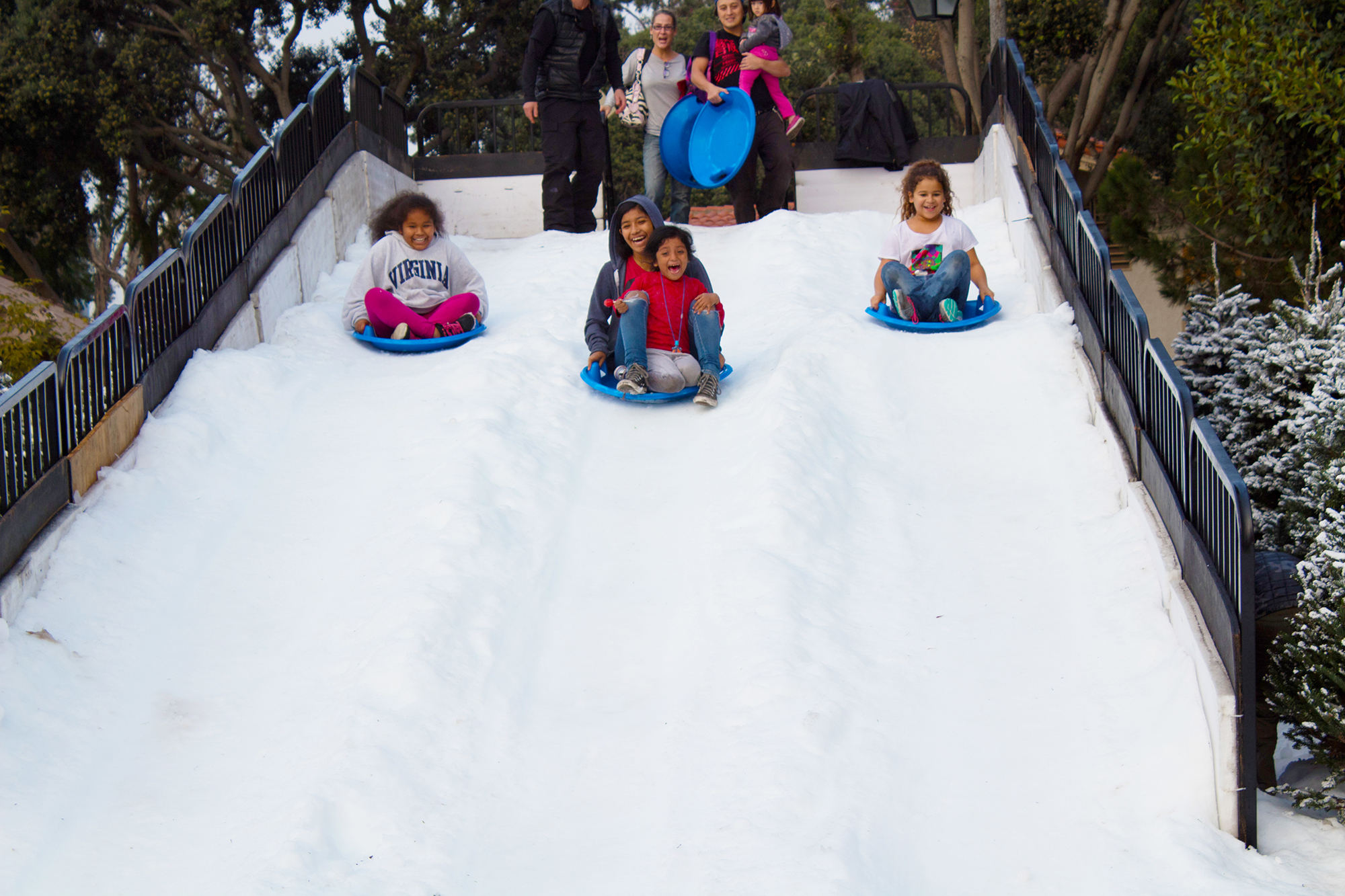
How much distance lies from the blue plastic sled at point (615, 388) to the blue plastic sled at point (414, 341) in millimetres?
944

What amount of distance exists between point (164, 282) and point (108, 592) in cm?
196

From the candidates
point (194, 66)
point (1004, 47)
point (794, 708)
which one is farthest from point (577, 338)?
point (194, 66)

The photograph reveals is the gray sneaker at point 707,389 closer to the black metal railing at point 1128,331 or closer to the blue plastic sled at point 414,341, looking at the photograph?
the blue plastic sled at point 414,341

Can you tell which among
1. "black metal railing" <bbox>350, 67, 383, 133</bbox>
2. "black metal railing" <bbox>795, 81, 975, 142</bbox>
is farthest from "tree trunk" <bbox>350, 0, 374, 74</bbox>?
"black metal railing" <bbox>350, 67, 383, 133</bbox>

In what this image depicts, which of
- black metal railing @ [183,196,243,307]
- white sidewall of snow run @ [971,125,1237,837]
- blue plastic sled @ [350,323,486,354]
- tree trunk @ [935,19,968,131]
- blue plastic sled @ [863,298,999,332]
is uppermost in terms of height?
tree trunk @ [935,19,968,131]

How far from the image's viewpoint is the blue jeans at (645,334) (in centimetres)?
564

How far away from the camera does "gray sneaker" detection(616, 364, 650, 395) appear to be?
5.59 m

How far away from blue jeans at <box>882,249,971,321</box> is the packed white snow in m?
0.56

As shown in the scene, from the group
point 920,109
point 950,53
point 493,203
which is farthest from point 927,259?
point 920,109

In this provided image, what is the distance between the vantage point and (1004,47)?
870cm

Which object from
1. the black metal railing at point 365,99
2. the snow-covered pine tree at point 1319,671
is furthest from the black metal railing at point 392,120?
the snow-covered pine tree at point 1319,671

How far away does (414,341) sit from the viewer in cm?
642

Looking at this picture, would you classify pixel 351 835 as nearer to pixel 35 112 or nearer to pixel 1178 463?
pixel 1178 463

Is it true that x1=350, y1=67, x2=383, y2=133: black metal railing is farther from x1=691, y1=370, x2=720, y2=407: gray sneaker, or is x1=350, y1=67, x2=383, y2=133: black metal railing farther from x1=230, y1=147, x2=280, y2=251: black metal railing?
x1=691, y1=370, x2=720, y2=407: gray sneaker
